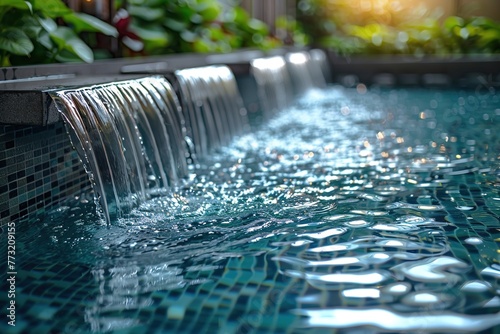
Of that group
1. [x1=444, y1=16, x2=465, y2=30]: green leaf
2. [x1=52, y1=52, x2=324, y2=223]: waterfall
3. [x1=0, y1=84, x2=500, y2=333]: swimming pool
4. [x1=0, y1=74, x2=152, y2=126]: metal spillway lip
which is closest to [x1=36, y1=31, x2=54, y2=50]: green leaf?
[x1=52, y1=52, x2=324, y2=223]: waterfall

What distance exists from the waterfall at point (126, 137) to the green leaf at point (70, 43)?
44 cm

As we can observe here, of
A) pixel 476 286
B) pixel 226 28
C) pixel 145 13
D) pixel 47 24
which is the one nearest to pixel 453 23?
pixel 226 28

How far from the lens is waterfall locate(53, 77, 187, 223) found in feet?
8.17

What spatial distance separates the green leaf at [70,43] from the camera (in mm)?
3422

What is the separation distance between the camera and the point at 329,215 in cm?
265

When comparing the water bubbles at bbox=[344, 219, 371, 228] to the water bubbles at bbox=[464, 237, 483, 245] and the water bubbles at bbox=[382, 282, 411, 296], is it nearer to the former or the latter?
the water bubbles at bbox=[464, 237, 483, 245]

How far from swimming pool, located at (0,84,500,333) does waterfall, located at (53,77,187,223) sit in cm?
12

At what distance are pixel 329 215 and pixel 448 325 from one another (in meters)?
1.04

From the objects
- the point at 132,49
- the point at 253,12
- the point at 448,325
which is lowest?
the point at 448,325

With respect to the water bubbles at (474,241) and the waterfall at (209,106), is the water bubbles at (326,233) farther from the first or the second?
the waterfall at (209,106)

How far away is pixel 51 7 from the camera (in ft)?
10.9

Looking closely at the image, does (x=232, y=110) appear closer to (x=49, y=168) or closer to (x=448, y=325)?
(x=49, y=168)

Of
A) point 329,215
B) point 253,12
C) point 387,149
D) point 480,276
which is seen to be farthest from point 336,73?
point 480,276

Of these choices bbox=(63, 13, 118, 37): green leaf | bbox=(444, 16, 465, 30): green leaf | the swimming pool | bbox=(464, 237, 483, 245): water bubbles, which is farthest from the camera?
bbox=(444, 16, 465, 30): green leaf
